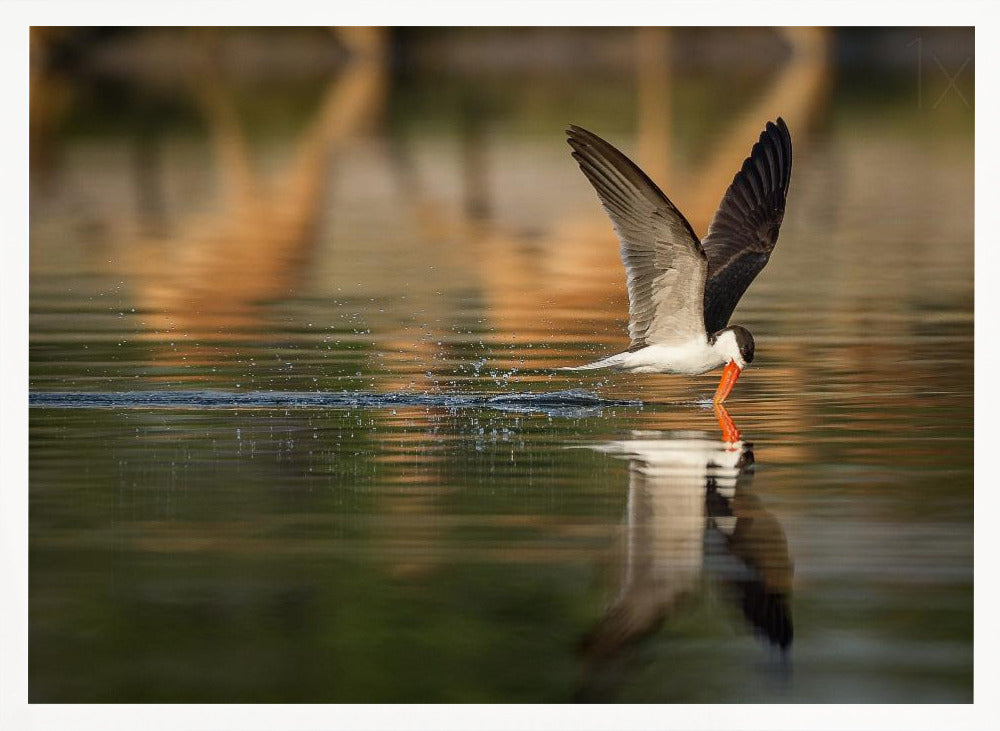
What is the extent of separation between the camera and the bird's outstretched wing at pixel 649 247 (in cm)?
921

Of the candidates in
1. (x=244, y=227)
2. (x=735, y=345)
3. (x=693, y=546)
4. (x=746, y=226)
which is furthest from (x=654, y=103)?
(x=693, y=546)

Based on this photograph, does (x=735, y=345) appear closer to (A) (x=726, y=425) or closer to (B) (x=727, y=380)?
(B) (x=727, y=380)

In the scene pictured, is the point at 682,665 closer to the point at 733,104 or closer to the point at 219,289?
the point at 219,289

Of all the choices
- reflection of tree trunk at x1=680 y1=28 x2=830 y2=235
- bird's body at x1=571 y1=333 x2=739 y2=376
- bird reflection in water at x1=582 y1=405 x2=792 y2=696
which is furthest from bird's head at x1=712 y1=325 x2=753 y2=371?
reflection of tree trunk at x1=680 y1=28 x2=830 y2=235

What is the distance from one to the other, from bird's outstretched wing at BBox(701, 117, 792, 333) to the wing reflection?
170 cm

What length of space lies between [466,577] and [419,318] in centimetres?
568

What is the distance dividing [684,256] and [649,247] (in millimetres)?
169

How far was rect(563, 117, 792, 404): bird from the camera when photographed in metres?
9.34

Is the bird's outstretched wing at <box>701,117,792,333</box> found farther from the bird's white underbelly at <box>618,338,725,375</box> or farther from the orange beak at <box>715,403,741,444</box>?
the orange beak at <box>715,403,741,444</box>

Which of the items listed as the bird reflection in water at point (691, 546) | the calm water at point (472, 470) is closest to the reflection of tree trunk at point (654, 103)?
the calm water at point (472, 470)

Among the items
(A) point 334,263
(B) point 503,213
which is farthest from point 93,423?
(B) point 503,213

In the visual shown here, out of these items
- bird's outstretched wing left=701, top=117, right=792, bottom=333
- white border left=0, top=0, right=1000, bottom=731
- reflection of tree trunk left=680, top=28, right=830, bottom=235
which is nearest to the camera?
white border left=0, top=0, right=1000, bottom=731

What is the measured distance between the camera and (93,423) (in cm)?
948

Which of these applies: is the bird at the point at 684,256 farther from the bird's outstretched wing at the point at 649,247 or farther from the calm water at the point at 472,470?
the calm water at the point at 472,470
